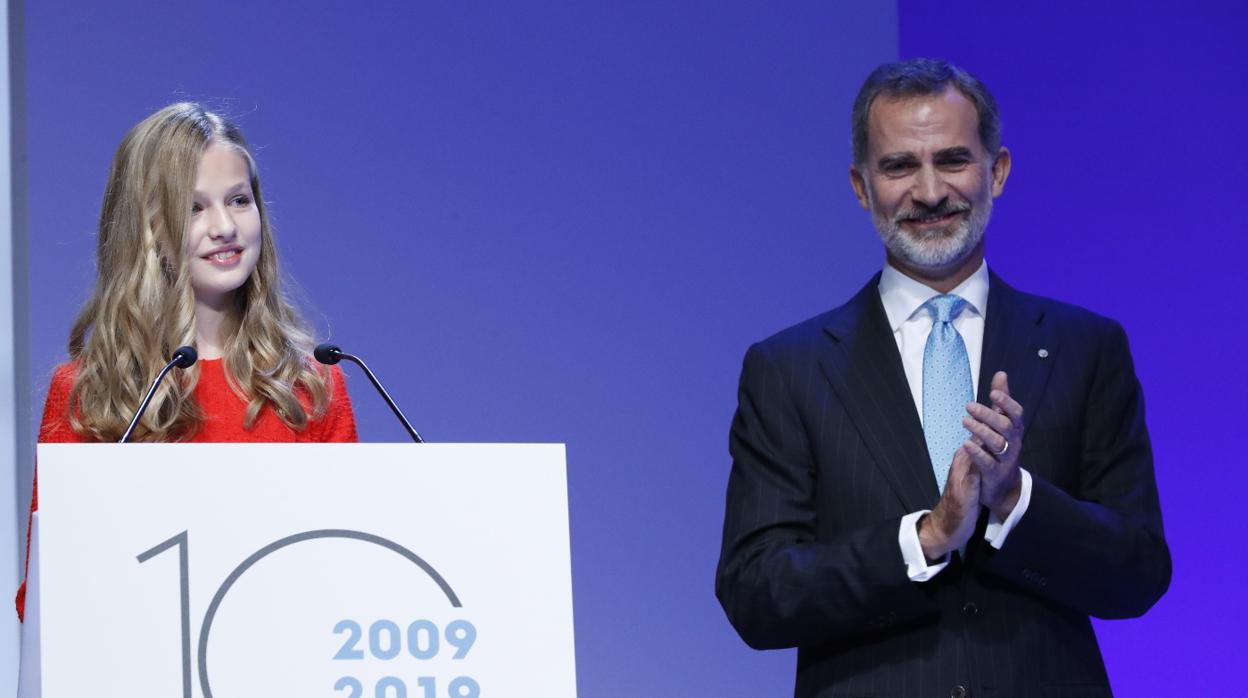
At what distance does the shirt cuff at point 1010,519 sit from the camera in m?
2.21

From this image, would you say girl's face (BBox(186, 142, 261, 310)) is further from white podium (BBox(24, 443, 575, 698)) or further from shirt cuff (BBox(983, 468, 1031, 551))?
shirt cuff (BBox(983, 468, 1031, 551))

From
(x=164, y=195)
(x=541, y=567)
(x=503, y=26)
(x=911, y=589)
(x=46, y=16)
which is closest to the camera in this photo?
(x=541, y=567)

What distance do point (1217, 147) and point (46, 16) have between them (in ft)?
9.20

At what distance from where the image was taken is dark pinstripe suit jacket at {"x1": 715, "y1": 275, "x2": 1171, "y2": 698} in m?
2.25

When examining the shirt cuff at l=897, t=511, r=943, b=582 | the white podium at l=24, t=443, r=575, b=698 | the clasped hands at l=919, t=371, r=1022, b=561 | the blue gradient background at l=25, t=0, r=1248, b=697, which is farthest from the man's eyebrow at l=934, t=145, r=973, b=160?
the blue gradient background at l=25, t=0, r=1248, b=697

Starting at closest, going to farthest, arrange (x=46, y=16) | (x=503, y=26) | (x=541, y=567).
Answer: (x=541, y=567)
(x=46, y=16)
(x=503, y=26)

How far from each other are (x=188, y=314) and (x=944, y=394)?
1.18 m

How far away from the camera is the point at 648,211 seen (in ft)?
13.8

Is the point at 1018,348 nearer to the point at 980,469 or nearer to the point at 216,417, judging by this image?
the point at 980,469

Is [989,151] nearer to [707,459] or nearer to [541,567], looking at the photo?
[541,567]

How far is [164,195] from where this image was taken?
2.52 m

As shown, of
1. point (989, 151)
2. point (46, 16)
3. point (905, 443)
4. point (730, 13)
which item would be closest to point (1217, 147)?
point (730, 13)

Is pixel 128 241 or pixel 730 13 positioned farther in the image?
pixel 730 13

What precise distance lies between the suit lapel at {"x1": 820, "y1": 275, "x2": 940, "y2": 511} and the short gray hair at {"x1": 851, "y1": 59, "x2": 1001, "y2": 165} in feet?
1.05
